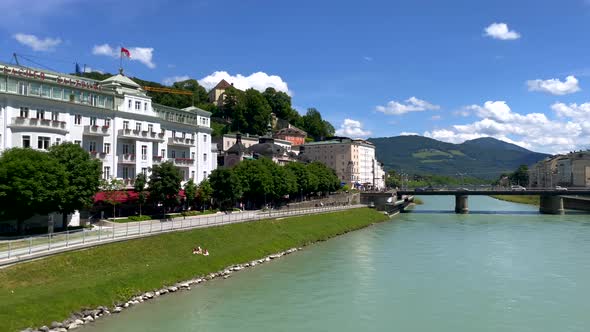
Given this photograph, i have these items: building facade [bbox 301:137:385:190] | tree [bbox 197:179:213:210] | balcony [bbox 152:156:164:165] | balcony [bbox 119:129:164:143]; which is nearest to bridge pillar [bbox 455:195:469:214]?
building facade [bbox 301:137:385:190]

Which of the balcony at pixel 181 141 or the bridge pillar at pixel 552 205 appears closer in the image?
the balcony at pixel 181 141

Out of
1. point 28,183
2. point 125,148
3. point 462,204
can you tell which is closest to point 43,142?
point 28,183

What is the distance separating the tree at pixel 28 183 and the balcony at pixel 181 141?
26.3 m

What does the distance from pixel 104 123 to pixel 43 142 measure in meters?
9.41

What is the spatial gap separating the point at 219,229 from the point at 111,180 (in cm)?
1327

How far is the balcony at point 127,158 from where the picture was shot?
57469 millimetres

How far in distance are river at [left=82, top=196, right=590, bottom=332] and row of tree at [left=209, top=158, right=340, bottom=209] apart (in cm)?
1983

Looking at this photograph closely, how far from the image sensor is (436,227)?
8125 centimetres

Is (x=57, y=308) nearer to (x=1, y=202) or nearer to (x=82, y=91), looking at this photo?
(x=1, y=202)

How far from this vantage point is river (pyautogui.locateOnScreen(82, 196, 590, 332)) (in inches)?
1059

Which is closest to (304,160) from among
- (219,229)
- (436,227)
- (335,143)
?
(335,143)

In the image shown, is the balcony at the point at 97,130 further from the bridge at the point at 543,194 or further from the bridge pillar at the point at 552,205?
the bridge pillar at the point at 552,205

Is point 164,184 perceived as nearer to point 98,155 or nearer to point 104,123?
point 98,155

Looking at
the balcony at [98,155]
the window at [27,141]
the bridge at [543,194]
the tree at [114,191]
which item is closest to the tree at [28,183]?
the window at [27,141]
